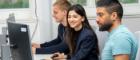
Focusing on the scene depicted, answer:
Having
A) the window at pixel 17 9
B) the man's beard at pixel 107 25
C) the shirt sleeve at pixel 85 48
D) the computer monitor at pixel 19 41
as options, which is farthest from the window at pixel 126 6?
the computer monitor at pixel 19 41

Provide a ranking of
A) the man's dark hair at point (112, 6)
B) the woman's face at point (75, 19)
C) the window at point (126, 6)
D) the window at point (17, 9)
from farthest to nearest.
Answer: the window at point (17, 9) → the window at point (126, 6) → the woman's face at point (75, 19) → the man's dark hair at point (112, 6)

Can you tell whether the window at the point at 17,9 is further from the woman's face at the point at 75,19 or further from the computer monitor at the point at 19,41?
the computer monitor at the point at 19,41

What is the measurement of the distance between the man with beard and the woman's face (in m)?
0.43

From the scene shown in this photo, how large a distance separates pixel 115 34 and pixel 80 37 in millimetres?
530

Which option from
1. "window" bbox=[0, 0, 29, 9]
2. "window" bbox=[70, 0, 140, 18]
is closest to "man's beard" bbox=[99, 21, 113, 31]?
"window" bbox=[70, 0, 140, 18]

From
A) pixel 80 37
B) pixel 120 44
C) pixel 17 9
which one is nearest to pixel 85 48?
pixel 80 37

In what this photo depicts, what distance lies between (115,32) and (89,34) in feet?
1.48

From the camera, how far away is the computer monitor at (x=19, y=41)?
1769 mm

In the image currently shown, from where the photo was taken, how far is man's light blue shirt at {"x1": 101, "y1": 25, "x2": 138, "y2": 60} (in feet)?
5.99

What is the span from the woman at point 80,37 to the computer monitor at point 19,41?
54 centimetres

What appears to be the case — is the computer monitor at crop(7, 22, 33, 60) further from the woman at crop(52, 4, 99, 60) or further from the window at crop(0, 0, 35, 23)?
the window at crop(0, 0, 35, 23)

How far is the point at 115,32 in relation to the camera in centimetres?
190

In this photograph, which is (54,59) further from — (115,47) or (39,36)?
(39,36)

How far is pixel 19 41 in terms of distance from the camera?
73.1 inches
